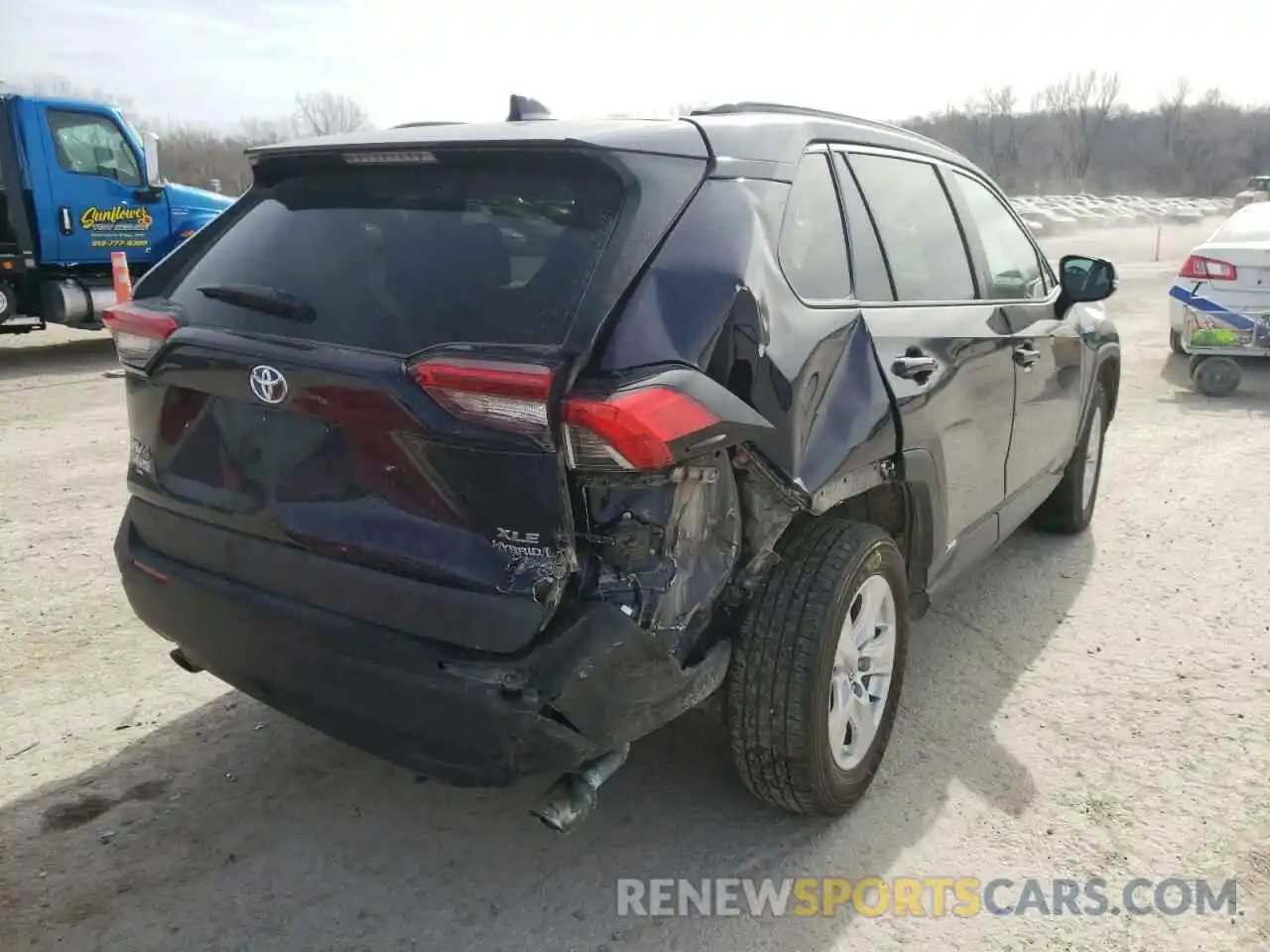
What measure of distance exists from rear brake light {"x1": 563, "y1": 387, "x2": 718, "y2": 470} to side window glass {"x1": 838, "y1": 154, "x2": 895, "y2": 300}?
1.09 meters

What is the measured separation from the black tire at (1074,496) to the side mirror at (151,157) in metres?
10.4

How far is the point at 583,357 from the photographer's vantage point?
6.87 feet

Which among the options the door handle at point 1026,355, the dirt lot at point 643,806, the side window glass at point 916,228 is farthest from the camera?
the door handle at point 1026,355

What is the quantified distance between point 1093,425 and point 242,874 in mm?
4392

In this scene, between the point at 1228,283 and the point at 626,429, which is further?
the point at 1228,283

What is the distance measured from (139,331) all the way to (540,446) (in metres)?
1.28

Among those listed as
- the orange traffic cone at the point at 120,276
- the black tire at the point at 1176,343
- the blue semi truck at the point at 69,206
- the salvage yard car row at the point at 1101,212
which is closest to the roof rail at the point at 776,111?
the black tire at the point at 1176,343

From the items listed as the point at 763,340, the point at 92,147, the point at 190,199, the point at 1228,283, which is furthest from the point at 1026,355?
the point at 190,199

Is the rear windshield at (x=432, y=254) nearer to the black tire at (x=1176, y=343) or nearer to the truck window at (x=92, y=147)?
the black tire at (x=1176, y=343)

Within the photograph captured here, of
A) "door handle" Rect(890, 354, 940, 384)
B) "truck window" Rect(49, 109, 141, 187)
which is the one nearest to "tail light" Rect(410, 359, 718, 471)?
"door handle" Rect(890, 354, 940, 384)

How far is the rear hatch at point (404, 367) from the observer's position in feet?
6.95

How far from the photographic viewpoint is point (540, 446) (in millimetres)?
2072

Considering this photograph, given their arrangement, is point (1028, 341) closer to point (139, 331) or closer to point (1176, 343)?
point (139, 331)

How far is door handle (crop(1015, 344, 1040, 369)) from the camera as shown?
3.81m
